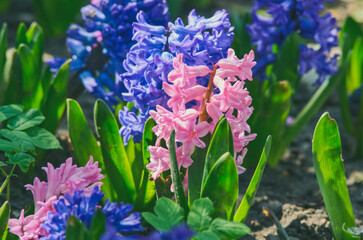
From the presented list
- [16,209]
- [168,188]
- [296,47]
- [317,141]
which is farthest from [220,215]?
[296,47]

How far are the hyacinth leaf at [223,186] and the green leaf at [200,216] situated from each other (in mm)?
113

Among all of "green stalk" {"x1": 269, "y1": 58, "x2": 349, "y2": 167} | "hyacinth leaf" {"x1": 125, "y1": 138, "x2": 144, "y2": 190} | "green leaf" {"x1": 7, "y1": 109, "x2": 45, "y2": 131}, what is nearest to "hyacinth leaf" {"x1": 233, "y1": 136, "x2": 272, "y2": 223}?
"hyacinth leaf" {"x1": 125, "y1": 138, "x2": 144, "y2": 190}

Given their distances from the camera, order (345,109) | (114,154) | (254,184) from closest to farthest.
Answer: (254,184) < (114,154) < (345,109)

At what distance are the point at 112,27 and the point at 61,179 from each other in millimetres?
775

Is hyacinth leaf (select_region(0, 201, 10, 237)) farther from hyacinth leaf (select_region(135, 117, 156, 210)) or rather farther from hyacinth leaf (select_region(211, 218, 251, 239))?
hyacinth leaf (select_region(211, 218, 251, 239))

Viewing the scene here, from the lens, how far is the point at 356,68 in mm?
2932

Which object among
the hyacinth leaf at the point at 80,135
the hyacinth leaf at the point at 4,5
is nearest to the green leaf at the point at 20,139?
the hyacinth leaf at the point at 80,135

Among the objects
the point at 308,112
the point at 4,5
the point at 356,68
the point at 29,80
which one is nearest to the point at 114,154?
the point at 29,80

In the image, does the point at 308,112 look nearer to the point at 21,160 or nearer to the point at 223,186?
the point at 223,186

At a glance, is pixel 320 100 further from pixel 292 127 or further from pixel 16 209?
pixel 16 209

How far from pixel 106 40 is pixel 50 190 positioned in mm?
772

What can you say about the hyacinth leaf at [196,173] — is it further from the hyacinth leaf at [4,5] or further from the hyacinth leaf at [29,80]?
the hyacinth leaf at [4,5]

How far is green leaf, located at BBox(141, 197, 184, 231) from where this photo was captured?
46.5 inches

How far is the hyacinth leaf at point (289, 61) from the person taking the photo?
220 centimetres
